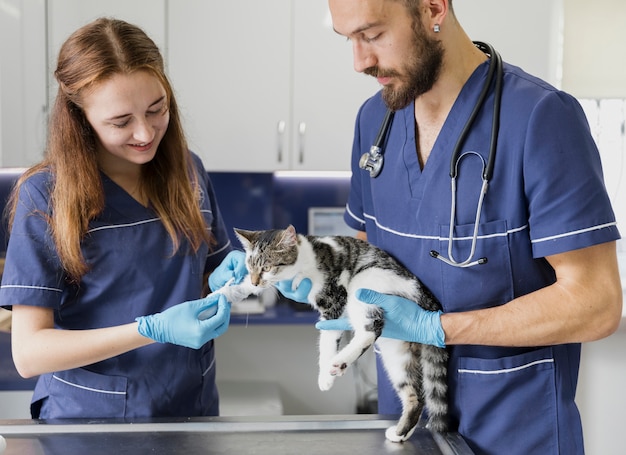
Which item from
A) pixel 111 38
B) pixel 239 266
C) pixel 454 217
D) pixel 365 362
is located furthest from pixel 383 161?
pixel 365 362

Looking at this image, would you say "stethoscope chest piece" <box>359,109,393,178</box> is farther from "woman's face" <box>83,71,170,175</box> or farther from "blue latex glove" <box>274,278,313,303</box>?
"woman's face" <box>83,71,170,175</box>

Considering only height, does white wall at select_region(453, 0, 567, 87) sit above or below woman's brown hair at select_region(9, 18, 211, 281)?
above

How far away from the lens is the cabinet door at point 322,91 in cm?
291

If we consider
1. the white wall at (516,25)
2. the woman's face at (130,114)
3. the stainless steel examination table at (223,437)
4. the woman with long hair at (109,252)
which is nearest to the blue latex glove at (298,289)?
the woman with long hair at (109,252)

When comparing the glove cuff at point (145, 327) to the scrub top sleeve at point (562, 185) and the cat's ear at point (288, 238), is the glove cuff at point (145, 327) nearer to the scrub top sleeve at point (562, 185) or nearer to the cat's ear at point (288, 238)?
the cat's ear at point (288, 238)

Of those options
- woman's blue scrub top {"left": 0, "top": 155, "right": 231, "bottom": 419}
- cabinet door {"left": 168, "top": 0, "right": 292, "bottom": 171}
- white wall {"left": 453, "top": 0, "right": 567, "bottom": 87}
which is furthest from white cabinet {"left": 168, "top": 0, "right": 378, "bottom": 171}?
woman's blue scrub top {"left": 0, "top": 155, "right": 231, "bottom": 419}

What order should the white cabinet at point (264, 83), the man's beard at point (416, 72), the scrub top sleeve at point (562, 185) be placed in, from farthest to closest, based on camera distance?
the white cabinet at point (264, 83)
the man's beard at point (416, 72)
the scrub top sleeve at point (562, 185)

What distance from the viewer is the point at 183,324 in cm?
146

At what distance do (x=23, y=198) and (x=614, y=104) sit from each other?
263 centimetres

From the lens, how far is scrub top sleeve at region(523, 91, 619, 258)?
1.30 m

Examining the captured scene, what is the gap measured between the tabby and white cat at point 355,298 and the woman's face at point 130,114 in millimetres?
282

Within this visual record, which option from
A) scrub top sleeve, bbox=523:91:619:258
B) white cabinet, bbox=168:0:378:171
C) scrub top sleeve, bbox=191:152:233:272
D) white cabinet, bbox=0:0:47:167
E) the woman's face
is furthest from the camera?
white cabinet, bbox=168:0:378:171

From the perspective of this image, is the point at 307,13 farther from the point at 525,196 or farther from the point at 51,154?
the point at 525,196

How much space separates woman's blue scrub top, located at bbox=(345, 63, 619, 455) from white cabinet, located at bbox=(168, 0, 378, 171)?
1516 millimetres
